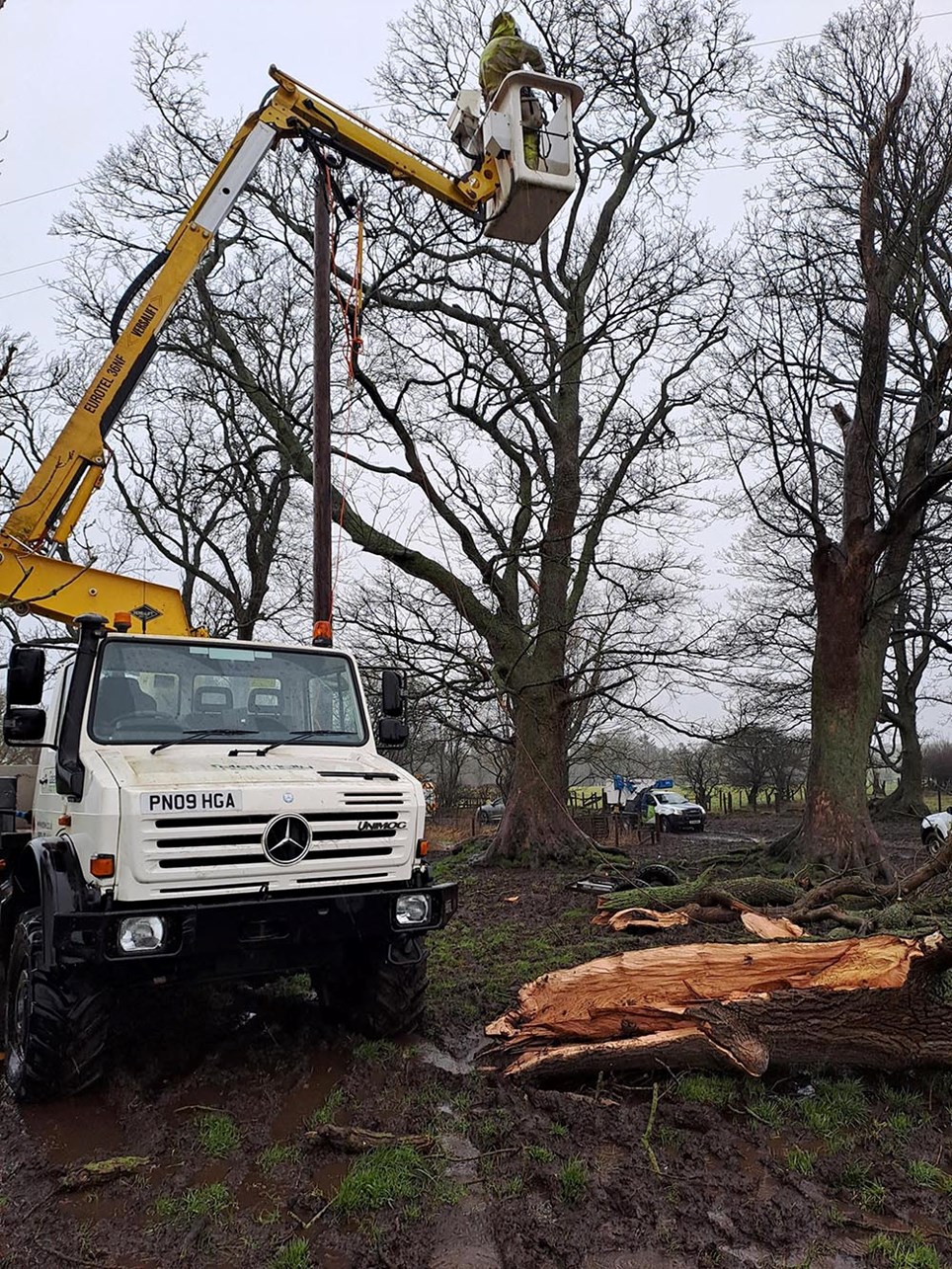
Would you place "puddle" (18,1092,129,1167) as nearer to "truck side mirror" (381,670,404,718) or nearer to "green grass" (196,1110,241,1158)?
"green grass" (196,1110,241,1158)

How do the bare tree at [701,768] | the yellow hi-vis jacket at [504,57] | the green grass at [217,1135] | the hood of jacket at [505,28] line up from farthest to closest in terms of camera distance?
the bare tree at [701,768] → the hood of jacket at [505,28] → the yellow hi-vis jacket at [504,57] → the green grass at [217,1135]

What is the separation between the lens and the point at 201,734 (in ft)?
17.7

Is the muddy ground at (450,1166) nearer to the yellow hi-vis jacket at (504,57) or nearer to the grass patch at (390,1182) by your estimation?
the grass patch at (390,1182)

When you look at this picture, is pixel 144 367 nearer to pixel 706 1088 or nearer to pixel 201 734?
pixel 201 734

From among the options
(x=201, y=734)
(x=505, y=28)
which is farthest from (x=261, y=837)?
(x=505, y=28)

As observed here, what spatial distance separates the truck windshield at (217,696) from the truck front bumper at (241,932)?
1.15 m

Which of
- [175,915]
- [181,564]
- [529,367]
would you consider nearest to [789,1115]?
[175,915]

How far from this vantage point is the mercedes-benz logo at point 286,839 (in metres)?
4.76

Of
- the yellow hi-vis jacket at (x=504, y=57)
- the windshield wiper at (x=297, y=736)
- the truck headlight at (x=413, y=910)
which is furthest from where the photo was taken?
the yellow hi-vis jacket at (x=504, y=57)

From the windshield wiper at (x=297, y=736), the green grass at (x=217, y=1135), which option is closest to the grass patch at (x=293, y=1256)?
the green grass at (x=217, y=1135)

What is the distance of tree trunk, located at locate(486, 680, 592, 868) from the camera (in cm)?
1530

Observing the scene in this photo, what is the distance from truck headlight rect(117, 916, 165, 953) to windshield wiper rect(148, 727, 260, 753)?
3.51 ft

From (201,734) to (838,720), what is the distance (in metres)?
10.4

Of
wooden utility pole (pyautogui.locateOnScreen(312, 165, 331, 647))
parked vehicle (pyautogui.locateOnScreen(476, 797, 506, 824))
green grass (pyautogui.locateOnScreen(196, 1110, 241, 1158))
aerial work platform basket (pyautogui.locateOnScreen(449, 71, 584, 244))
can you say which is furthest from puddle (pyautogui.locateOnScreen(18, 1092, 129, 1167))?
parked vehicle (pyautogui.locateOnScreen(476, 797, 506, 824))
